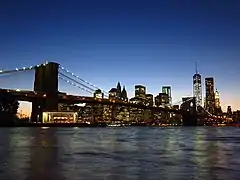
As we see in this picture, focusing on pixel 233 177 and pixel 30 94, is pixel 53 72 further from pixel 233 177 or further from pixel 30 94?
pixel 233 177

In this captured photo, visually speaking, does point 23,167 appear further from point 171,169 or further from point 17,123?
point 17,123

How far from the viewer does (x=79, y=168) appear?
1420cm

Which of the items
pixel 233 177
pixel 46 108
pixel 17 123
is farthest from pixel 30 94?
pixel 233 177

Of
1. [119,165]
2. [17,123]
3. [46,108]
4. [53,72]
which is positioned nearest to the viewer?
[119,165]

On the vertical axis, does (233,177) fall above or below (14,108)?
below

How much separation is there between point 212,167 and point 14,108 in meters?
92.9

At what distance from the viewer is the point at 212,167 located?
14859 mm

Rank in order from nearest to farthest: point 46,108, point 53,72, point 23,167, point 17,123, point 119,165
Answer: point 23,167 < point 119,165 < point 46,108 < point 53,72 < point 17,123

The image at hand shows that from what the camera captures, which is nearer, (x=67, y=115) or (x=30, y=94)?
(x=30, y=94)

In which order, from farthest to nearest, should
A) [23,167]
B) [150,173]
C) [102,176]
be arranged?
1. [23,167]
2. [150,173]
3. [102,176]

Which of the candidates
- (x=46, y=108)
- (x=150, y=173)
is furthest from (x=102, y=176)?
(x=46, y=108)

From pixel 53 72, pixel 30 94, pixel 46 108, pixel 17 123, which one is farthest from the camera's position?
pixel 17 123

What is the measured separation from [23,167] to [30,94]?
2949 inches

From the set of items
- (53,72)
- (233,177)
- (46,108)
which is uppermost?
(53,72)
